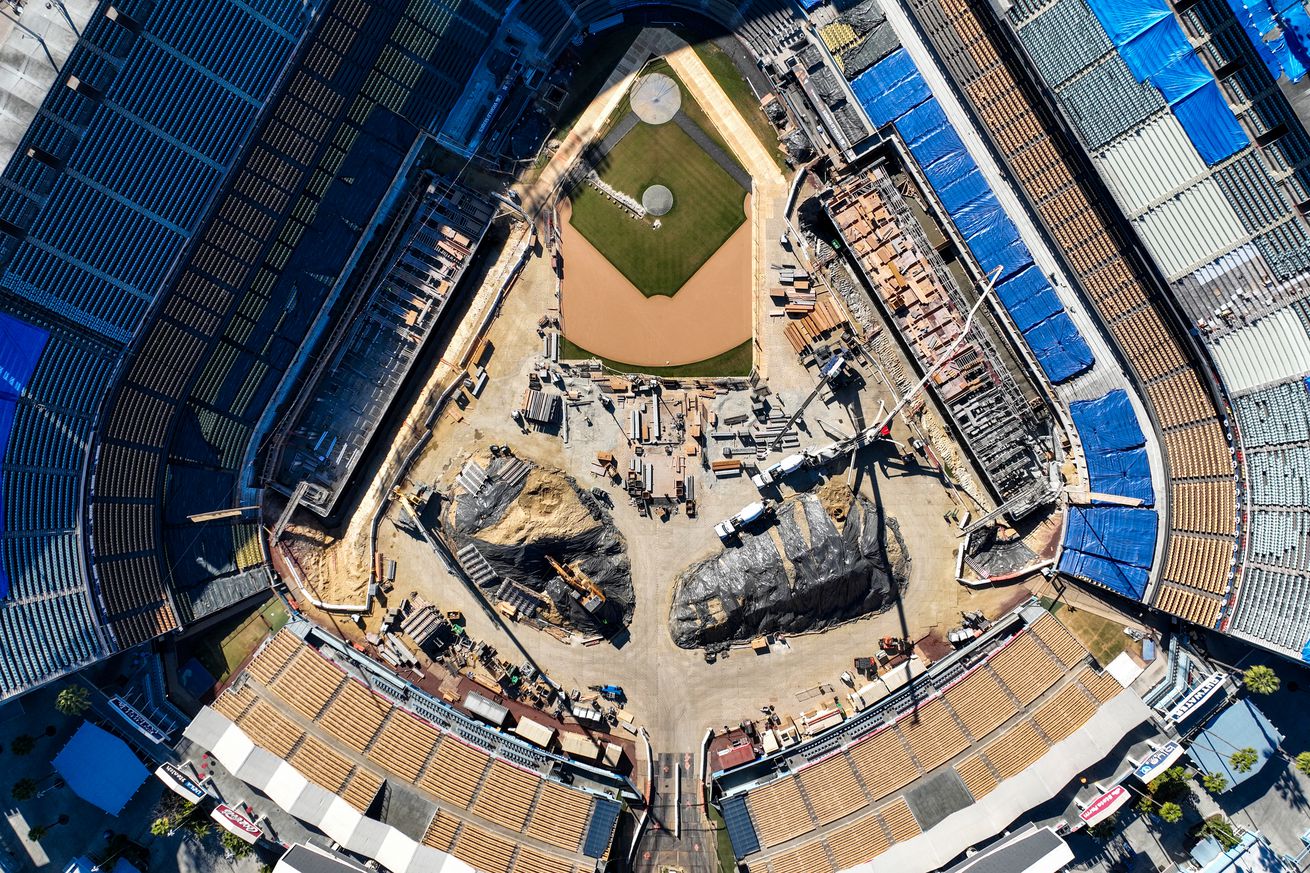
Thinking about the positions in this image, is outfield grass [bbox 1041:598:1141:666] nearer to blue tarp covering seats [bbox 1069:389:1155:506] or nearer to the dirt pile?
blue tarp covering seats [bbox 1069:389:1155:506]

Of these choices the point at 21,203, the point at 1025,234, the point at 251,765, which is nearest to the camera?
the point at 21,203

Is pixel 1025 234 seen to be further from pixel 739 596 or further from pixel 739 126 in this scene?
pixel 739 596

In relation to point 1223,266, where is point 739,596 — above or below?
below

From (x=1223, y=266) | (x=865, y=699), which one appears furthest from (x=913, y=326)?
(x=865, y=699)

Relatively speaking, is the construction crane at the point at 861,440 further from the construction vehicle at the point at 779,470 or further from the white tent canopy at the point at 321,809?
the white tent canopy at the point at 321,809

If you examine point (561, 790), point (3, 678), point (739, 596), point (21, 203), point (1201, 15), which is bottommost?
point (561, 790)
